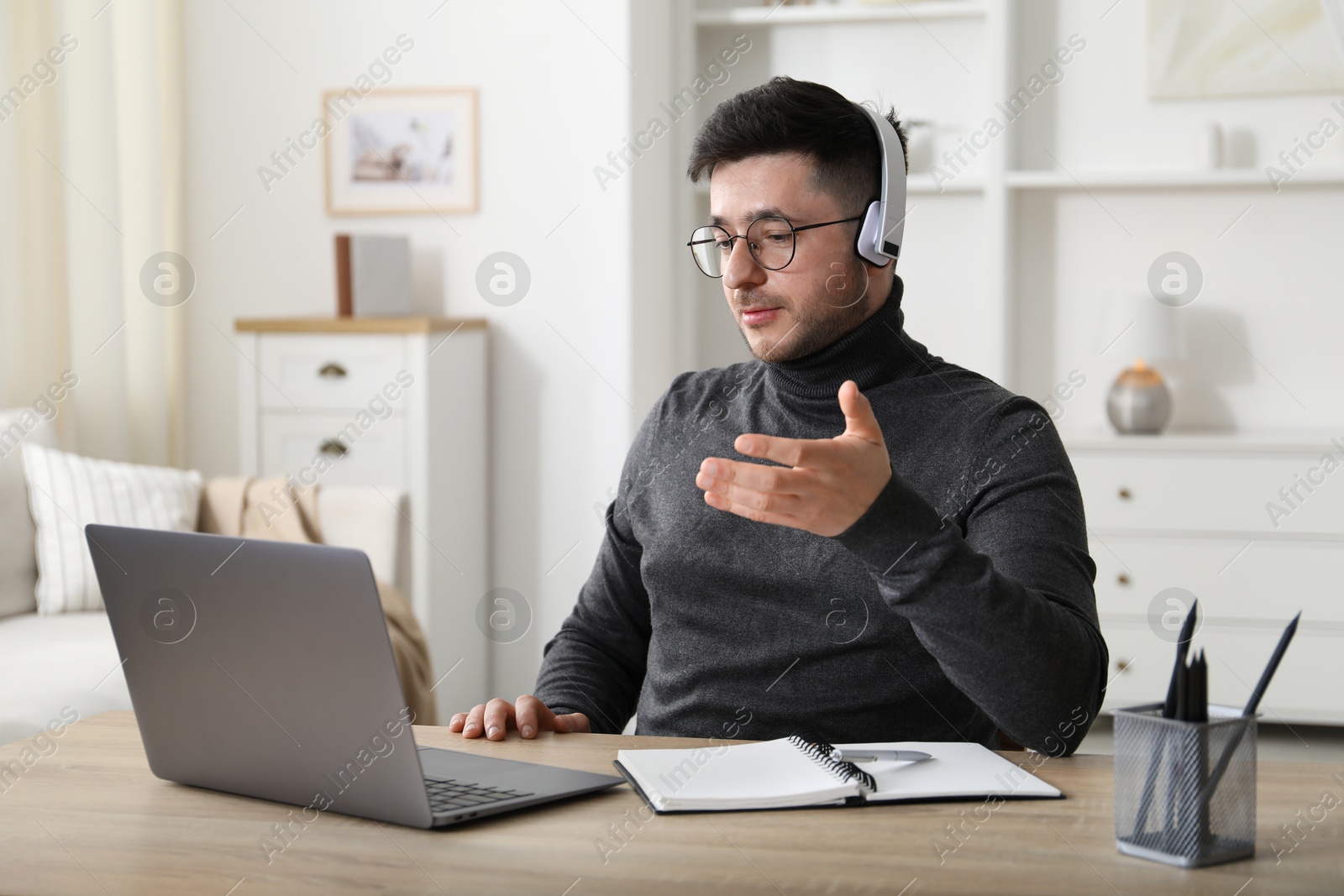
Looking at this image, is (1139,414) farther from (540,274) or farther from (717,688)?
(717,688)

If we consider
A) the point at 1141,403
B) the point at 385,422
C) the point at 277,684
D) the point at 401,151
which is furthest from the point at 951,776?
the point at 401,151

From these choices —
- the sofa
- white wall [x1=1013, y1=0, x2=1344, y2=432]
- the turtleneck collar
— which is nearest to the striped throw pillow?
the sofa

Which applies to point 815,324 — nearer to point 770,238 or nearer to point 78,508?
point 770,238

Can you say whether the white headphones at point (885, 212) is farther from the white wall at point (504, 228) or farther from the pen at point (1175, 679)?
the white wall at point (504, 228)

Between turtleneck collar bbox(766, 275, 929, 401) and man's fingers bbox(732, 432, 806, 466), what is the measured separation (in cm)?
60

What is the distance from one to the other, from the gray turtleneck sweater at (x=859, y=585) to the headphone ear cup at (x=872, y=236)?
0.10 metres

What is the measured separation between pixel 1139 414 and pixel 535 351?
1.82 m

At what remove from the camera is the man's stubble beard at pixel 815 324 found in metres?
1.47

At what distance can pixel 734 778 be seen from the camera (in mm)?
1006

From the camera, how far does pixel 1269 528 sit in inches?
134

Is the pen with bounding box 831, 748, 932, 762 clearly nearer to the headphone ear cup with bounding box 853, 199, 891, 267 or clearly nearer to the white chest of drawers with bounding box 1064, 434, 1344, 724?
the headphone ear cup with bounding box 853, 199, 891, 267

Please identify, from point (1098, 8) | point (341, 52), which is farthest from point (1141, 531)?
point (341, 52)

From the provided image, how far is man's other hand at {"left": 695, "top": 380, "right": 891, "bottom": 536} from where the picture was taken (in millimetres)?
902

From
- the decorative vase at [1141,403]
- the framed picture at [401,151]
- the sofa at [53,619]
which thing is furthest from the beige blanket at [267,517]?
the decorative vase at [1141,403]
